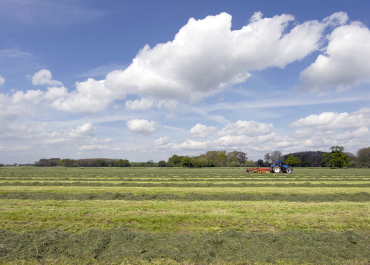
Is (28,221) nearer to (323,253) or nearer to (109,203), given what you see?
(109,203)

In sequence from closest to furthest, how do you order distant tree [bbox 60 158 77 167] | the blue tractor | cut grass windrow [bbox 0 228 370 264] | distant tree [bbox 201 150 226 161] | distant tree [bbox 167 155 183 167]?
cut grass windrow [bbox 0 228 370 264]
the blue tractor
distant tree [bbox 167 155 183 167]
distant tree [bbox 60 158 77 167]
distant tree [bbox 201 150 226 161]

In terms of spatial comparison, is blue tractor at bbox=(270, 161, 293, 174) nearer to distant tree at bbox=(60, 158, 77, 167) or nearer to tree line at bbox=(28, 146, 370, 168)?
tree line at bbox=(28, 146, 370, 168)

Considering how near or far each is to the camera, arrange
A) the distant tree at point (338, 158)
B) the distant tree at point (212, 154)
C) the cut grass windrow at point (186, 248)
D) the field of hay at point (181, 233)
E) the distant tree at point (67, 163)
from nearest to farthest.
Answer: the cut grass windrow at point (186, 248), the field of hay at point (181, 233), the distant tree at point (338, 158), the distant tree at point (67, 163), the distant tree at point (212, 154)

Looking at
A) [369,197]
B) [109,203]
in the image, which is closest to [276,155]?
[369,197]

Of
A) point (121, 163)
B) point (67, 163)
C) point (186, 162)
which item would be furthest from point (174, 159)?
point (67, 163)

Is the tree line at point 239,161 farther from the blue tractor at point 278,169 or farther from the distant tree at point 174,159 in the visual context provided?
the blue tractor at point 278,169

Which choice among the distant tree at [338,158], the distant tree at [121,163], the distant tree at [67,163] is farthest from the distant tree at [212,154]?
the distant tree at [67,163]

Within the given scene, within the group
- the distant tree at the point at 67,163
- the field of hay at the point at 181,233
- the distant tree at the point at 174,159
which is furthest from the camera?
the distant tree at the point at 67,163

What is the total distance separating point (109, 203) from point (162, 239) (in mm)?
8573

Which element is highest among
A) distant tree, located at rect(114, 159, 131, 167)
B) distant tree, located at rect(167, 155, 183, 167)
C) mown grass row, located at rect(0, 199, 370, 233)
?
distant tree, located at rect(167, 155, 183, 167)

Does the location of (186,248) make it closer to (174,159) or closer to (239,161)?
(174,159)

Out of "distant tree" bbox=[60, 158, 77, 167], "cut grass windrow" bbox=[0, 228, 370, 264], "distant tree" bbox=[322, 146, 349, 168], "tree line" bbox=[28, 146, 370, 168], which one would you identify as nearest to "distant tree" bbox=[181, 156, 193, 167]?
"tree line" bbox=[28, 146, 370, 168]

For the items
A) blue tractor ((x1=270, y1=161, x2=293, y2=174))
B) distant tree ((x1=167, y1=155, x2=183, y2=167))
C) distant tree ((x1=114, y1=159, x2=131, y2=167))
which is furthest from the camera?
distant tree ((x1=114, y1=159, x2=131, y2=167))

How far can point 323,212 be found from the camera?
13.3 metres
